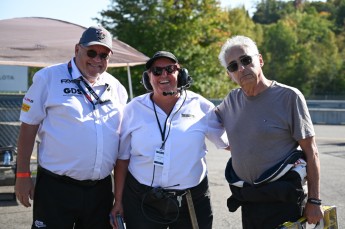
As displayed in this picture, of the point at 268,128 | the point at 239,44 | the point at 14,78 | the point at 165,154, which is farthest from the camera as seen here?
the point at 14,78

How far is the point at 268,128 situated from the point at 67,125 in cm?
148

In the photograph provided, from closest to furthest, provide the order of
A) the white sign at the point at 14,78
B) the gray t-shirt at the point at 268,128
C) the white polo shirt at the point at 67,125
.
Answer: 1. the gray t-shirt at the point at 268,128
2. the white polo shirt at the point at 67,125
3. the white sign at the point at 14,78

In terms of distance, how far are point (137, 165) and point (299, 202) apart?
1243mm

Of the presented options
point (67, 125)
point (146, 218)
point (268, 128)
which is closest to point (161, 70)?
point (67, 125)

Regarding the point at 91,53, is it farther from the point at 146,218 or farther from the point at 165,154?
the point at 146,218

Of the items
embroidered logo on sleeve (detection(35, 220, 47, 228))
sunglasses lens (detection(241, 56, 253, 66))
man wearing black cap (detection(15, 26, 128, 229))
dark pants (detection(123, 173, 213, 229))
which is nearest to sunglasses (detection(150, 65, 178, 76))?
man wearing black cap (detection(15, 26, 128, 229))

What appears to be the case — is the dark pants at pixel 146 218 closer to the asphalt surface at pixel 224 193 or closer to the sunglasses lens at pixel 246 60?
the sunglasses lens at pixel 246 60

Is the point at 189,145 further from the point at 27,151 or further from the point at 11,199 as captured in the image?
the point at 11,199

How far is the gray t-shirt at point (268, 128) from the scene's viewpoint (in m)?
3.67

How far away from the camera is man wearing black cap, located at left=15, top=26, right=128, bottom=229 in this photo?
3863mm

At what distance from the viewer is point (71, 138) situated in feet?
12.6

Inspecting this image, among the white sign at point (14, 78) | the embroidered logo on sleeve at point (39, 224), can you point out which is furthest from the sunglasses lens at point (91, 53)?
the white sign at point (14, 78)

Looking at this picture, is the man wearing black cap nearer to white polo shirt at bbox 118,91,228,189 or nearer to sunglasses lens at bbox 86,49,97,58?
sunglasses lens at bbox 86,49,97,58

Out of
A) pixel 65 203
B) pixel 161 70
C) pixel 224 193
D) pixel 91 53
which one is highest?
pixel 91 53
